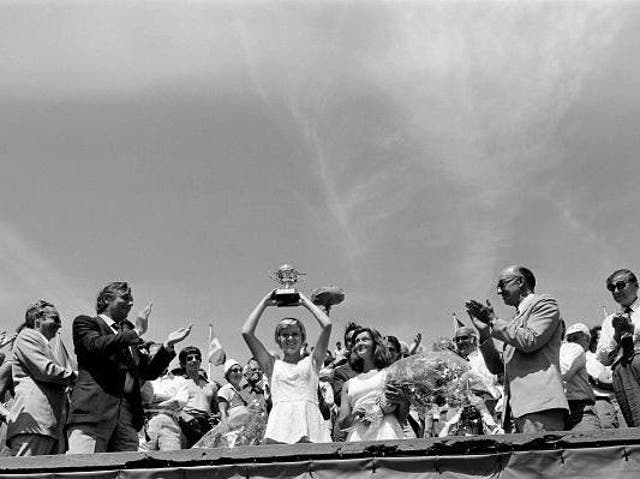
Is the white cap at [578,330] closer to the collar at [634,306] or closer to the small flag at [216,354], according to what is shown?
the collar at [634,306]

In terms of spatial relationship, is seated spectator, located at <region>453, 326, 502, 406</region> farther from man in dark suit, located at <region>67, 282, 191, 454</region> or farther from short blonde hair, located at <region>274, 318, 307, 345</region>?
man in dark suit, located at <region>67, 282, 191, 454</region>

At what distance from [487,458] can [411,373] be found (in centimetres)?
160

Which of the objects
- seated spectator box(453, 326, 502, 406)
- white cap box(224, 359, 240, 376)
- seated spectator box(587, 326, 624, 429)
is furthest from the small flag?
seated spectator box(587, 326, 624, 429)

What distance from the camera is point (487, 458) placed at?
6.03m

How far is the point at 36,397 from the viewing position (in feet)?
25.7

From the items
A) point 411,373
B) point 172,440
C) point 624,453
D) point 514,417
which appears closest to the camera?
point 624,453

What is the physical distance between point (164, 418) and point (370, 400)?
10.8 feet

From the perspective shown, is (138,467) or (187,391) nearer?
(138,467)

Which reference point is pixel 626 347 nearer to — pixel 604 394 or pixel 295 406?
pixel 604 394

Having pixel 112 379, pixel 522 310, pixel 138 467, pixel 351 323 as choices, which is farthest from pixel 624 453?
pixel 351 323

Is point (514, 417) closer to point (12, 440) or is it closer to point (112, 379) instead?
point (112, 379)

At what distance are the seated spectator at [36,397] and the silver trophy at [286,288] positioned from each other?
1.84 metres

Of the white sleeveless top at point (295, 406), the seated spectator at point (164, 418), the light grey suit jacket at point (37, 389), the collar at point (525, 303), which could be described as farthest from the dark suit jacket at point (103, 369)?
the collar at point (525, 303)

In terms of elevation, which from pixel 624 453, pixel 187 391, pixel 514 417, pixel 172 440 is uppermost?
pixel 187 391
